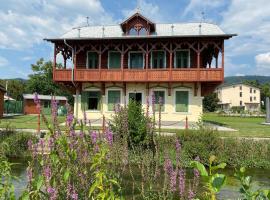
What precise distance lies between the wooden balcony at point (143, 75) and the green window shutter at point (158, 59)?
1.95m

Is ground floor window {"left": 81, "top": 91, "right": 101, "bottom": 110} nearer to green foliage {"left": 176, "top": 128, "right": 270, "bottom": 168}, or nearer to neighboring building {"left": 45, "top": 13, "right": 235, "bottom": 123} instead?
neighboring building {"left": 45, "top": 13, "right": 235, "bottom": 123}

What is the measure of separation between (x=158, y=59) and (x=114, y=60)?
3.82 meters

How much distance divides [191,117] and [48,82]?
4690 centimetres

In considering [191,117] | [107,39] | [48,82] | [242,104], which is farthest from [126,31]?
[242,104]

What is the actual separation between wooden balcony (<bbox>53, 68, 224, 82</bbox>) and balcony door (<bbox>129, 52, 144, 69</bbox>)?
195 cm

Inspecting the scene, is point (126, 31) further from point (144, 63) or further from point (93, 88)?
point (93, 88)

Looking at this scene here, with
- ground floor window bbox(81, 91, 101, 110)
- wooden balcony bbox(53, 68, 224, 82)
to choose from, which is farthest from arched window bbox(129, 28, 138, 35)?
ground floor window bbox(81, 91, 101, 110)

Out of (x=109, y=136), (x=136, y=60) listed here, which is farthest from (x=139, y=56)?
(x=109, y=136)

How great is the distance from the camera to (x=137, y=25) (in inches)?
A: 1144

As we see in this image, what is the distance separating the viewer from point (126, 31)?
2905 centimetres

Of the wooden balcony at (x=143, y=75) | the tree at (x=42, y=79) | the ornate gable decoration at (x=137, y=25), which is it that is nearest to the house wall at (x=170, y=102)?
the wooden balcony at (x=143, y=75)

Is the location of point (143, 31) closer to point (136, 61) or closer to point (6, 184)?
point (136, 61)

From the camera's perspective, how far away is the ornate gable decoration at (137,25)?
2883cm

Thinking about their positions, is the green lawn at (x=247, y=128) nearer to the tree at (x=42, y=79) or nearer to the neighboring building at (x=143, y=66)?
the neighboring building at (x=143, y=66)
